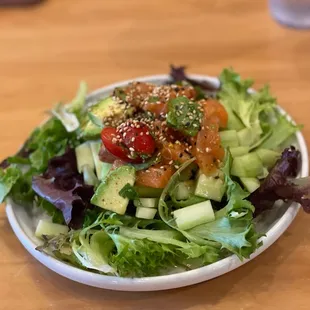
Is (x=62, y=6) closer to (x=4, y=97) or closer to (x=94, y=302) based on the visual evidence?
(x=4, y=97)

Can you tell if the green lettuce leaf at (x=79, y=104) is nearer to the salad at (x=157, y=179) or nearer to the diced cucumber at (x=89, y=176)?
the salad at (x=157, y=179)

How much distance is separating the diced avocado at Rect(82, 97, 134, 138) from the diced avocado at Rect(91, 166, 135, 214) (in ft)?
0.71

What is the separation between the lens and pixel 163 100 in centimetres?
143

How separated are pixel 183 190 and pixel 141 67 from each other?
33.3 inches

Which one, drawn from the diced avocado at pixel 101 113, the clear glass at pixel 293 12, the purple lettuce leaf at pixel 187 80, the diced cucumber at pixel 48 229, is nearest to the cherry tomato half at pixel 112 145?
the diced avocado at pixel 101 113

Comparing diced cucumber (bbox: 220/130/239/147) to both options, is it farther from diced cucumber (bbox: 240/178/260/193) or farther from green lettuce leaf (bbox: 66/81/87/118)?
green lettuce leaf (bbox: 66/81/87/118)

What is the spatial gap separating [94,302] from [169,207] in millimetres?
284

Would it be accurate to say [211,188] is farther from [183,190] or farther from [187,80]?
[187,80]

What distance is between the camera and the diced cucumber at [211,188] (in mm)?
1254

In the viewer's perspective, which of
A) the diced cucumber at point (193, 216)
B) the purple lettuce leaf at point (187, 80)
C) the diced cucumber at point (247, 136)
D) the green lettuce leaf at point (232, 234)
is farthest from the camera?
the purple lettuce leaf at point (187, 80)

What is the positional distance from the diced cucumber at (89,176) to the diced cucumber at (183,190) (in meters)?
0.22

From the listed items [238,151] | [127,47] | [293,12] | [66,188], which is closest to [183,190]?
[238,151]

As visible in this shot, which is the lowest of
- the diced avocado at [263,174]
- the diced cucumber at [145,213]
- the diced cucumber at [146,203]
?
the diced cucumber at [145,213]

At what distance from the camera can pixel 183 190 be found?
50.9 inches
